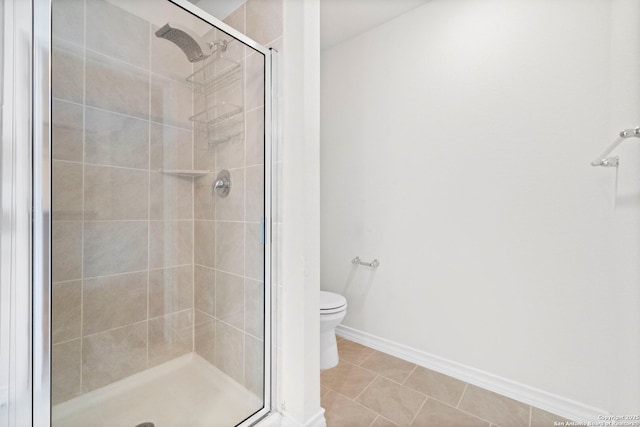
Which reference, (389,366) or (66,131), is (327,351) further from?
(66,131)

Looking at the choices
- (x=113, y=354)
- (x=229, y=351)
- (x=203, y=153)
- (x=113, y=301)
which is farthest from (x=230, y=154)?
(x=113, y=354)

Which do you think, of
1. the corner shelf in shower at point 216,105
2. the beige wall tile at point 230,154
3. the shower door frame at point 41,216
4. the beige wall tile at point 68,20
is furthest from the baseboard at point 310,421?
the beige wall tile at point 68,20

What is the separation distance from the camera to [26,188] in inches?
30.6

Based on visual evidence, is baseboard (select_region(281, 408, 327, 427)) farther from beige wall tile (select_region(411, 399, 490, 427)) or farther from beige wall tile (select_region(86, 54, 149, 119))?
beige wall tile (select_region(86, 54, 149, 119))

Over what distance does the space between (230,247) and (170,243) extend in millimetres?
298

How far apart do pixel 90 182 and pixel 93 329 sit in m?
0.66

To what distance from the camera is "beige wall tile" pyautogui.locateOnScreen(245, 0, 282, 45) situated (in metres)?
1.31

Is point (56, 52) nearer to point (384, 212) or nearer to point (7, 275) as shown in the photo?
point (7, 275)

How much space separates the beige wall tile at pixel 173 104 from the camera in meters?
1.32

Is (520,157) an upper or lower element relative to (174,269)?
upper

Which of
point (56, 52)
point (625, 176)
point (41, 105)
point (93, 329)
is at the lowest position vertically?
point (93, 329)

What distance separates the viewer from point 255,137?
53.7 inches

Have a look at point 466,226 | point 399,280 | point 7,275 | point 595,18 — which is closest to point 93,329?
point 7,275

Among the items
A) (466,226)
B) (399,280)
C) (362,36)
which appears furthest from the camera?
(362,36)
